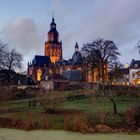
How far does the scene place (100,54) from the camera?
66.4 m

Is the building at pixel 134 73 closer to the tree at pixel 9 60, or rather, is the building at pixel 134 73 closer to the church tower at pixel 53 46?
the tree at pixel 9 60

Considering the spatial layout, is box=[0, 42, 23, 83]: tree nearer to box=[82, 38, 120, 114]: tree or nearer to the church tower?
box=[82, 38, 120, 114]: tree

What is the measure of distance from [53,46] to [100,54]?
99.7m

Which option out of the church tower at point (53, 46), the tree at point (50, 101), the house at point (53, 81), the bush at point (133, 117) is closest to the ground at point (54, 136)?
the bush at point (133, 117)

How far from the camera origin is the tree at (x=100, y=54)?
66.2 m

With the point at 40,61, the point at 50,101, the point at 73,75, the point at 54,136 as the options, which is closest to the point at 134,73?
the point at 73,75

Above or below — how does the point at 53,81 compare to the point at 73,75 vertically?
below

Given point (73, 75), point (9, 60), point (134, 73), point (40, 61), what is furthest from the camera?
point (40, 61)

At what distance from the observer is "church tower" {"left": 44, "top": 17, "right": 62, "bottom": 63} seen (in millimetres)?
163000

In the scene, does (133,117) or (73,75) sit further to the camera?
(73,75)

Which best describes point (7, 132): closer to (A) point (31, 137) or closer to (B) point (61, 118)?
(A) point (31, 137)

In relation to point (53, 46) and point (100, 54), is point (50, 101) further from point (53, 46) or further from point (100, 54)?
point (53, 46)

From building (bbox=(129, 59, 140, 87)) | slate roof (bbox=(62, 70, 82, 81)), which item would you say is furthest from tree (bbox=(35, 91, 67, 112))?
slate roof (bbox=(62, 70, 82, 81))

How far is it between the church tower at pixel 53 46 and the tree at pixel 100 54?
312 ft
